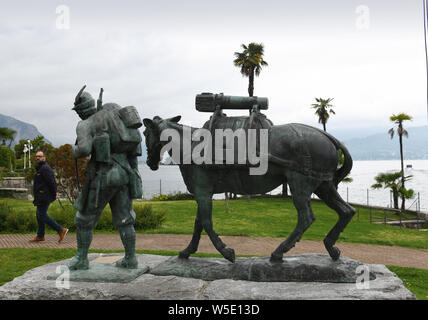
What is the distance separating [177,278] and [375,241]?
7.83m

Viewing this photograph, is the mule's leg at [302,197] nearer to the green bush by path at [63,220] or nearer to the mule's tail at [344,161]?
the mule's tail at [344,161]

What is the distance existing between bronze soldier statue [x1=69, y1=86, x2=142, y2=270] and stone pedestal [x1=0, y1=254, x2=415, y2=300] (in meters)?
0.43

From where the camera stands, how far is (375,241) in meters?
10.3

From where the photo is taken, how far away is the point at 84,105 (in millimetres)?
4633

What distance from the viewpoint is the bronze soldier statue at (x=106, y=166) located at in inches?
175

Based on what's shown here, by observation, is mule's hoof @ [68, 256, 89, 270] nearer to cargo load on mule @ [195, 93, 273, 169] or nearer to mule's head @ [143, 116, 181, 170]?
mule's head @ [143, 116, 181, 170]

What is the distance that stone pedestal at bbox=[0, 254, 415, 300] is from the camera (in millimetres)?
3924

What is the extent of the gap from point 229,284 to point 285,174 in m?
1.50

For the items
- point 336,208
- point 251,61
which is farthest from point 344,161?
point 251,61

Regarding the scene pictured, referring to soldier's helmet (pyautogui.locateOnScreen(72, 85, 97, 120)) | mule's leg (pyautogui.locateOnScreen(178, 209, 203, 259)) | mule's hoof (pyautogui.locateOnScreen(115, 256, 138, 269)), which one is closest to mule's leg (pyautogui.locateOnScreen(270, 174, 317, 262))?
mule's leg (pyautogui.locateOnScreen(178, 209, 203, 259))

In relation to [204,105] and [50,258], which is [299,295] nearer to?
[204,105]

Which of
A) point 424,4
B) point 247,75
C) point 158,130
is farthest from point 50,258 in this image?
point 247,75

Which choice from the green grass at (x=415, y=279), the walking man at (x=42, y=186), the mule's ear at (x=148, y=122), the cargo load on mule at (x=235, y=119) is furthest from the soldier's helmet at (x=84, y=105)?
the green grass at (x=415, y=279)
